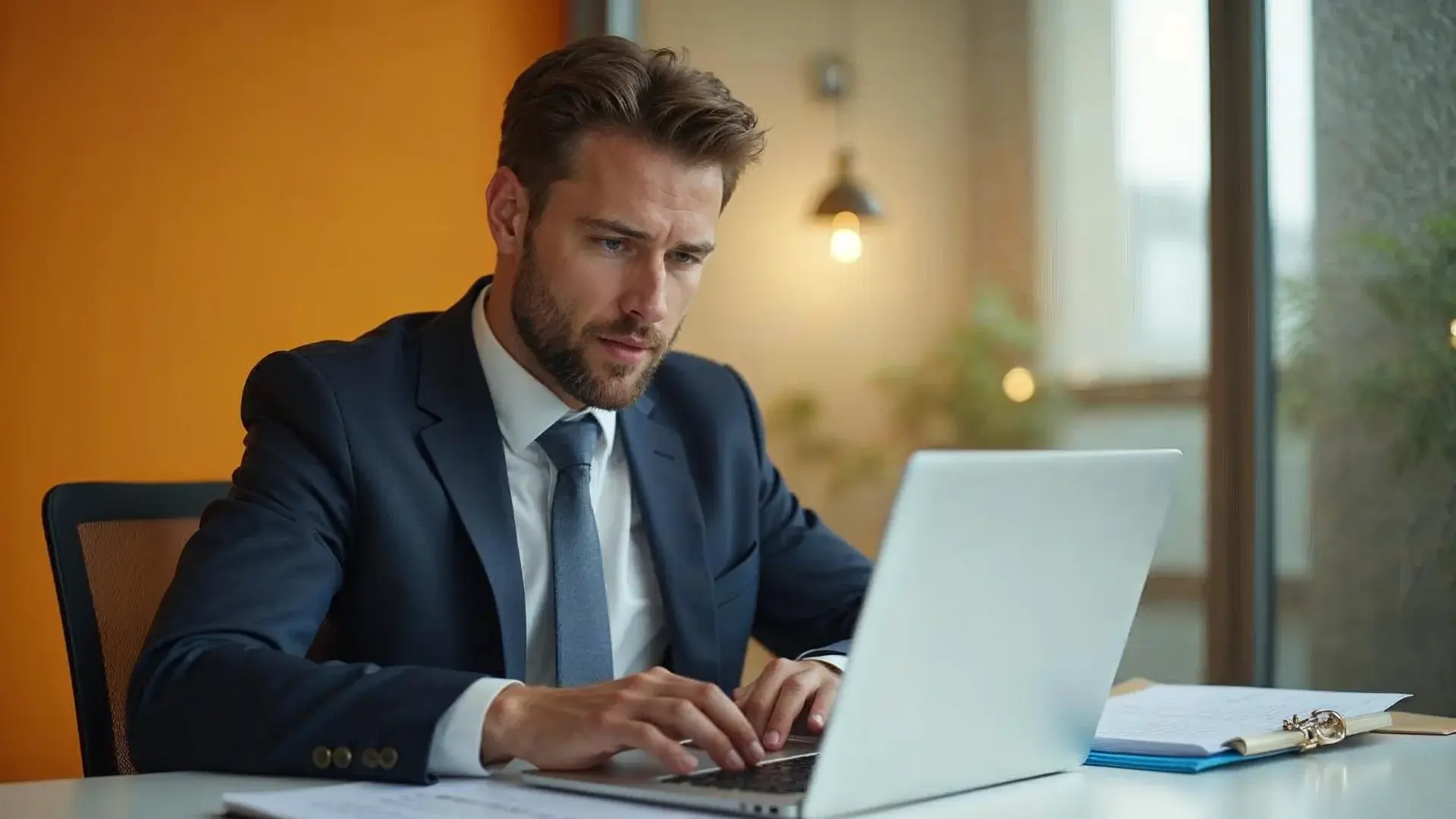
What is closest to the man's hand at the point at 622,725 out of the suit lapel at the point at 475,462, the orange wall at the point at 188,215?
the suit lapel at the point at 475,462

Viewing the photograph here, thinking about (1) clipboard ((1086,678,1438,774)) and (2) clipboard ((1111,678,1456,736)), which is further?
(2) clipboard ((1111,678,1456,736))

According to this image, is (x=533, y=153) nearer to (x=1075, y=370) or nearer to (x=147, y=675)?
(x=147, y=675)

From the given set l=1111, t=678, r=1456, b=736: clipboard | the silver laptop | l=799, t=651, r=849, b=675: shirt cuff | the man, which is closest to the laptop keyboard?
the silver laptop

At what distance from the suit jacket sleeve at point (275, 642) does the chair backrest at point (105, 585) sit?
8.3 inches

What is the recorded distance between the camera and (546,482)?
71.6 inches

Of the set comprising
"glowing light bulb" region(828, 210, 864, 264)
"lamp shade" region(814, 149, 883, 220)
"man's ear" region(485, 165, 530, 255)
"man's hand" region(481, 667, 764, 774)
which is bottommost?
"man's hand" region(481, 667, 764, 774)

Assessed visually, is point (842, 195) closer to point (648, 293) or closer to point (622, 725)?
point (648, 293)

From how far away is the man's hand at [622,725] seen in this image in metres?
1.13

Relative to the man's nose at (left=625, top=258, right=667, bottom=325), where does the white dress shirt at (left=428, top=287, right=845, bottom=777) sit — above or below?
below

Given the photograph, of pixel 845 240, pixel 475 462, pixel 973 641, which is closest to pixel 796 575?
pixel 475 462

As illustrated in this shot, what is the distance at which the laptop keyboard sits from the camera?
1.05 metres

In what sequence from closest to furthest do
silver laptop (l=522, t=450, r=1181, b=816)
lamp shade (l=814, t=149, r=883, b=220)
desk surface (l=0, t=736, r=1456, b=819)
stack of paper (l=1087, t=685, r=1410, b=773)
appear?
silver laptop (l=522, t=450, r=1181, b=816) → desk surface (l=0, t=736, r=1456, b=819) → stack of paper (l=1087, t=685, r=1410, b=773) → lamp shade (l=814, t=149, r=883, b=220)

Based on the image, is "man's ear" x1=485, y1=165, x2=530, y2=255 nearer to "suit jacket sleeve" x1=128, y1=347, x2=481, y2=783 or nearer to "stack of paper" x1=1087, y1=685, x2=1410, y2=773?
"suit jacket sleeve" x1=128, y1=347, x2=481, y2=783

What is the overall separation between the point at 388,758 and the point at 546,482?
0.67 metres
